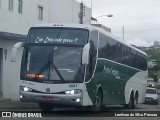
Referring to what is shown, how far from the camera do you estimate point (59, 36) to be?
18.0m

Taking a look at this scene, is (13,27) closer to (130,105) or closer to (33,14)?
(33,14)

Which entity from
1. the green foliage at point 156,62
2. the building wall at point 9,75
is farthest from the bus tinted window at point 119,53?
the green foliage at point 156,62

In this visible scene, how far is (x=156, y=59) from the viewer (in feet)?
296

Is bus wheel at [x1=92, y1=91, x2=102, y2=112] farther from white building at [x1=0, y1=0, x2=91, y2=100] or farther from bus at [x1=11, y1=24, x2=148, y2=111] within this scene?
white building at [x1=0, y1=0, x2=91, y2=100]

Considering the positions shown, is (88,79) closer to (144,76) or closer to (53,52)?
(53,52)

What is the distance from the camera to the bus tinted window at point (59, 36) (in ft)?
58.4

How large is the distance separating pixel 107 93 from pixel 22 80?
475cm

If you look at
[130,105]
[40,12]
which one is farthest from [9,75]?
[130,105]

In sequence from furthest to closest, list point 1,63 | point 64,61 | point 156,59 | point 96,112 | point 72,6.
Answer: point 156,59
point 72,6
point 1,63
point 96,112
point 64,61

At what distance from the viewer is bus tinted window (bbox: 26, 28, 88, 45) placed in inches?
701

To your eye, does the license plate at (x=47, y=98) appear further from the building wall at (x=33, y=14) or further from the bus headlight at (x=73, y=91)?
the building wall at (x=33, y=14)

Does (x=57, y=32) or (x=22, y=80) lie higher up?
(x=57, y=32)

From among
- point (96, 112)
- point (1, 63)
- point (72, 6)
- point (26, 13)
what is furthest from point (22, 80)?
point (72, 6)

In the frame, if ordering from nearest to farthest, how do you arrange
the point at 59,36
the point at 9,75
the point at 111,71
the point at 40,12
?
the point at 59,36 < the point at 111,71 < the point at 9,75 < the point at 40,12
